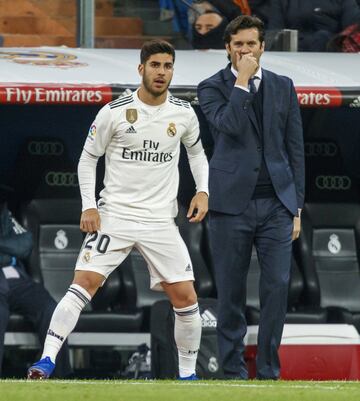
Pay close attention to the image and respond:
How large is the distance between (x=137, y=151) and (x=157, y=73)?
0.42 m

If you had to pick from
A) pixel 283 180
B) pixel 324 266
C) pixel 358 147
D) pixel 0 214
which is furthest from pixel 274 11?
pixel 283 180

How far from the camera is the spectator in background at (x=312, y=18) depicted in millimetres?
13008

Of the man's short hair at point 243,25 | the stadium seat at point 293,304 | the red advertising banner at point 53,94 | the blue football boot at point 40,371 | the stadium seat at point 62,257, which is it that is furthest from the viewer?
the stadium seat at point 62,257

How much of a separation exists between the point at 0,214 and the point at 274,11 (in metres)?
3.02

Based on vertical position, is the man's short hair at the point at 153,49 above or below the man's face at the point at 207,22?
above

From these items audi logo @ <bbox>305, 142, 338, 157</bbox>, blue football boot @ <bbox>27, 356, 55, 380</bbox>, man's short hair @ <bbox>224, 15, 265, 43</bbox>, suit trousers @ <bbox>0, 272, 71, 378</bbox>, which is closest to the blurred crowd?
audi logo @ <bbox>305, 142, 338, 157</bbox>

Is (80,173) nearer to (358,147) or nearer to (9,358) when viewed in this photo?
(9,358)

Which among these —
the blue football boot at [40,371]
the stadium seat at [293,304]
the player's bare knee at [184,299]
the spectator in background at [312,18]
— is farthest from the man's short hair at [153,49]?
the spectator in background at [312,18]

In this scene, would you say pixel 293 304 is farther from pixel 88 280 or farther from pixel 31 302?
pixel 88 280

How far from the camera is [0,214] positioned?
442 inches

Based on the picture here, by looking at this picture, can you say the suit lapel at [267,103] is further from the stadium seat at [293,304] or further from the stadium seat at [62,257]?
the stadium seat at [62,257]

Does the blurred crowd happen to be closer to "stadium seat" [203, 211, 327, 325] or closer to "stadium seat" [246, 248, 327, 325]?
"stadium seat" [203, 211, 327, 325]

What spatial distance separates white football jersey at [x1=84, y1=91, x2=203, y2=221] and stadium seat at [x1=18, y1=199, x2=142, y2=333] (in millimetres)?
2696

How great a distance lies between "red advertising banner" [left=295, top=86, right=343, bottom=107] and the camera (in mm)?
10898
